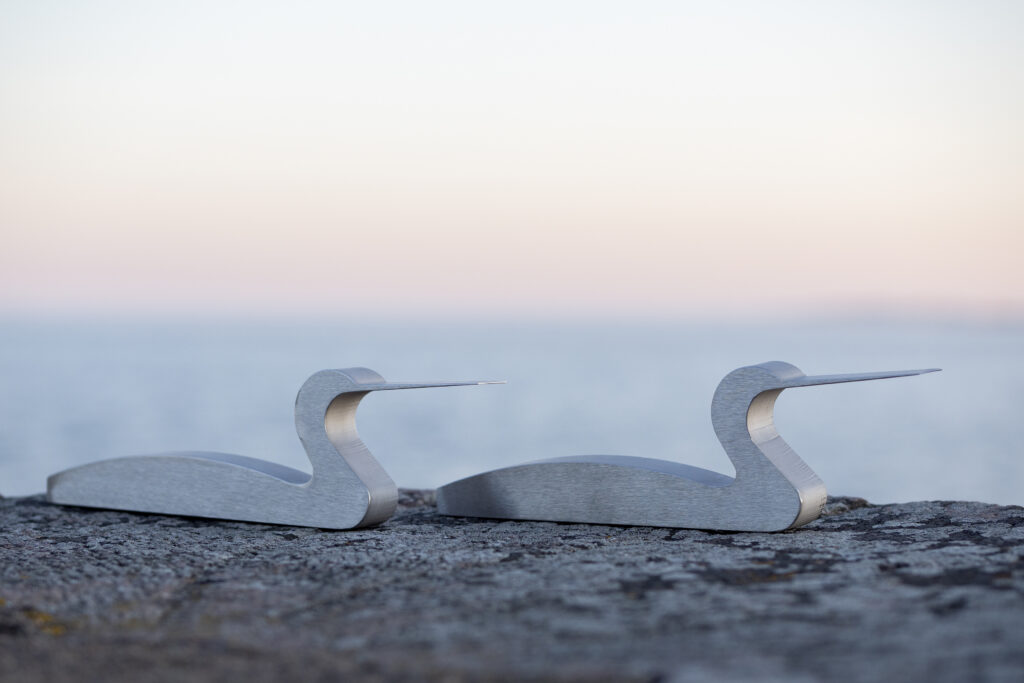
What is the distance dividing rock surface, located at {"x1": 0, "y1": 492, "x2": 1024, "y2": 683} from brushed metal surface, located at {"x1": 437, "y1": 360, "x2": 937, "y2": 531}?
15 centimetres

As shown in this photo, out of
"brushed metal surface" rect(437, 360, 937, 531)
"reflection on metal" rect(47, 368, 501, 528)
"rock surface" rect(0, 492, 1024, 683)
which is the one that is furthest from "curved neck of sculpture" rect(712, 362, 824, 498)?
"reflection on metal" rect(47, 368, 501, 528)

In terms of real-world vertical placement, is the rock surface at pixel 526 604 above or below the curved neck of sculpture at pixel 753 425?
below

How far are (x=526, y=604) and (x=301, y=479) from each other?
9.57 ft

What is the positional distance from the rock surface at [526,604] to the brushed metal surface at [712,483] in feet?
0.50

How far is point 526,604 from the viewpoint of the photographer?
3979mm

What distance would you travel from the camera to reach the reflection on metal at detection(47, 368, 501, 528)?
20.5 ft

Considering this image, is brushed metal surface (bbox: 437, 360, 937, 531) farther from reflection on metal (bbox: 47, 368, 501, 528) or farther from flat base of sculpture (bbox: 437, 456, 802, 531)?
reflection on metal (bbox: 47, 368, 501, 528)

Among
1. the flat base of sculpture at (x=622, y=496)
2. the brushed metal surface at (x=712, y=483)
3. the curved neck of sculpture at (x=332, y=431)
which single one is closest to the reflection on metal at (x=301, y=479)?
the curved neck of sculpture at (x=332, y=431)

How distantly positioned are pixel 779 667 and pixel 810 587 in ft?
3.58

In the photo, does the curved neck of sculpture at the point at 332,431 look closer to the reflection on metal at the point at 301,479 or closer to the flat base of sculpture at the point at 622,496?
the reflection on metal at the point at 301,479

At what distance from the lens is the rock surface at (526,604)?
319 cm

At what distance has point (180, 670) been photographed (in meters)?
3.20

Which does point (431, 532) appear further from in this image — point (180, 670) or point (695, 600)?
point (180, 670)

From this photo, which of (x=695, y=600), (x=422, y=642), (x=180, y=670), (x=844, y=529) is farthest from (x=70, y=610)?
(x=844, y=529)
